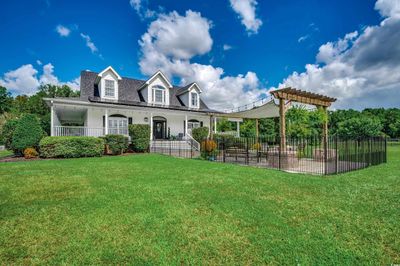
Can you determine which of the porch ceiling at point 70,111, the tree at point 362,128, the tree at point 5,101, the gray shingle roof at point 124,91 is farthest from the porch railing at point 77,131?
the tree at point 5,101

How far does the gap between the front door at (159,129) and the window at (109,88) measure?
517cm

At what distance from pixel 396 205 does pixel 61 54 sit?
2673 cm

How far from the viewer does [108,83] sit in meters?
19.0

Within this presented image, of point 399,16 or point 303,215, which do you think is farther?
point 399,16

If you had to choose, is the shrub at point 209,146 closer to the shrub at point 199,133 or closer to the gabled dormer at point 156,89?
the shrub at point 199,133

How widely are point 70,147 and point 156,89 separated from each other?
11.1 metres

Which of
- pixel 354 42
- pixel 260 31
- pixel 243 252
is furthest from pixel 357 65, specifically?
pixel 243 252

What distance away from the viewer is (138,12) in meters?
14.9

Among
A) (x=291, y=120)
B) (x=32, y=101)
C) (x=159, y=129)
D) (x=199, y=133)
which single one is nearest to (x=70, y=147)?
(x=159, y=129)

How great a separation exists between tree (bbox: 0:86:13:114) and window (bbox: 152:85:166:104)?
3859cm

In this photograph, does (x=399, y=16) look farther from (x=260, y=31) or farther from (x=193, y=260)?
(x=193, y=260)

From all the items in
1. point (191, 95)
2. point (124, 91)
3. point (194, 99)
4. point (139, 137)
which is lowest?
point (139, 137)

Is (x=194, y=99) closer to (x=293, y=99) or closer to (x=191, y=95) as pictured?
(x=191, y=95)

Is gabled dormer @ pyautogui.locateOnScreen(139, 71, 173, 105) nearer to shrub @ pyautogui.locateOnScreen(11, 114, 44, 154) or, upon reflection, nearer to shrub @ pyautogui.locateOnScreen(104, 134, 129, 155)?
shrub @ pyautogui.locateOnScreen(104, 134, 129, 155)
